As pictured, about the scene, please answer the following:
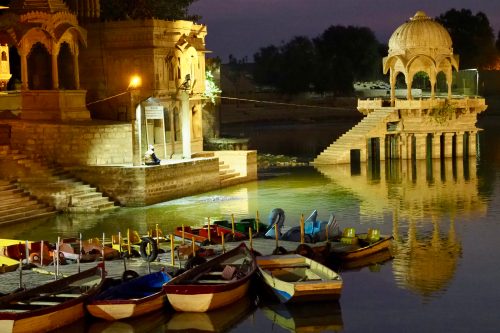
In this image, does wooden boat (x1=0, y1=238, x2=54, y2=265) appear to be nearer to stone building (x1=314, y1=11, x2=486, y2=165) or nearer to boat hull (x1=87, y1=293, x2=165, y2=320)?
boat hull (x1=87, y1=293, x2=165, y2=320)

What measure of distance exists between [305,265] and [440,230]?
23.8 ft

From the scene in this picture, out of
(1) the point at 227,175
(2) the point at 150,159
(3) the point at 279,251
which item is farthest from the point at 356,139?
(3) the point at 279,251

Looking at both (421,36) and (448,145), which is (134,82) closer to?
(421,36)

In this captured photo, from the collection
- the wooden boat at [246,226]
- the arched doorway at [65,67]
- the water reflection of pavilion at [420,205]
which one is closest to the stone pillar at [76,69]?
the arched doorway at [65,67]

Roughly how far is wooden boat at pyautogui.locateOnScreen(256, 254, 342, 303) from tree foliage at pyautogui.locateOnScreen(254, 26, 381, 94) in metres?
71.3

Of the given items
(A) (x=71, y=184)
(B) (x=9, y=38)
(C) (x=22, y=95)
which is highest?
(B) (x=9, y=38)

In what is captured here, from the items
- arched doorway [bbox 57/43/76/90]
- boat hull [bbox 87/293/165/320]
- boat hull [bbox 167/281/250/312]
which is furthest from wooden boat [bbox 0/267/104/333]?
arched doorway [bbox 57/43/76/90]

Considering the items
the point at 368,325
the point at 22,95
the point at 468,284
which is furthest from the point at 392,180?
the point at 368,325

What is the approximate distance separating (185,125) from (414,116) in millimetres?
14386

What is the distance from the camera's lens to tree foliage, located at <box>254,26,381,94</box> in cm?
9088

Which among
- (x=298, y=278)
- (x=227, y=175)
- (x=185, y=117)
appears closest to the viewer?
(x=298, y=278)

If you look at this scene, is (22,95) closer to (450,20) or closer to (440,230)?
(440,230)

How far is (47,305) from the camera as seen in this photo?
1686 cm

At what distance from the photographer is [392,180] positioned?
37.5 m
